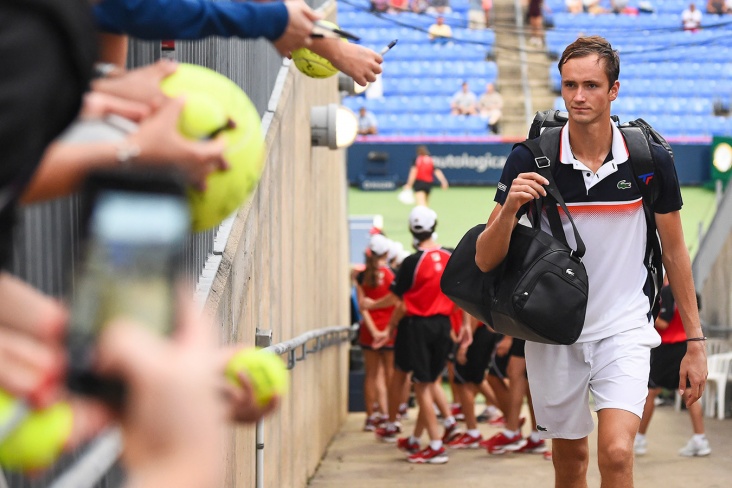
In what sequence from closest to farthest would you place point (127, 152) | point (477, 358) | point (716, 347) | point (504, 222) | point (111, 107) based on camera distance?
point (127, 152) < point (111, 107) < point (504, 222) < point (477, 358) < point (716, 347)

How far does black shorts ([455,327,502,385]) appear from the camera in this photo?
11930mm

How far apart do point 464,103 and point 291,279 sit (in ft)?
66.1

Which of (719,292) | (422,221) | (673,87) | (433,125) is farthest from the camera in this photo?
(673,87)

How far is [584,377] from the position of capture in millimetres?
4863

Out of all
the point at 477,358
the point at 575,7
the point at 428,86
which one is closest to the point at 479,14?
the point at 575,7

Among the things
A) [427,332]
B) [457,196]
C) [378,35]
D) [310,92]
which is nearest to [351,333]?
[427,332]

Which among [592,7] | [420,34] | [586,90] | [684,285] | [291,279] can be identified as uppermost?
[592,7]

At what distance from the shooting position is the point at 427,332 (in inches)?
447

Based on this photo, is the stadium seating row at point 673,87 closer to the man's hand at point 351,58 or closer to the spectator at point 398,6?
the spectator at point 398,6

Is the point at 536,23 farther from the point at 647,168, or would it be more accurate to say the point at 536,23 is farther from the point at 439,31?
the point at 647,168

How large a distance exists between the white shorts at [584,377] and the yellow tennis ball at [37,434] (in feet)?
11.3

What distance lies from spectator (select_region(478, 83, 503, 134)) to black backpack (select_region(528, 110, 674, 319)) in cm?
2193

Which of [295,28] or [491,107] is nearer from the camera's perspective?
[295,28]

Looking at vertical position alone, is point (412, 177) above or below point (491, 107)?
below
